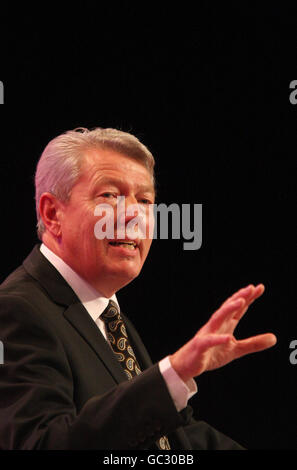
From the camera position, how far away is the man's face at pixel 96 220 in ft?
5.84

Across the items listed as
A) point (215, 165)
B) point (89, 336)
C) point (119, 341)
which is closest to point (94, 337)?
point (89, 336)

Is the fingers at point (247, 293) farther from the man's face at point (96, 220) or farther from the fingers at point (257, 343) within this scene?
the man's face at point (96, 220)

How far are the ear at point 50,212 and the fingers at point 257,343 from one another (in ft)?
2.59

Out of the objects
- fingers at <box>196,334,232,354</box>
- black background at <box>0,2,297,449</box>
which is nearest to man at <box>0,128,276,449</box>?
fingers at <box>196,334,232,354</box>

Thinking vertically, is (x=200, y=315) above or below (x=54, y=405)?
below

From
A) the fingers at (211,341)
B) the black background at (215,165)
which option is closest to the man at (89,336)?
the fingers at (211,341)

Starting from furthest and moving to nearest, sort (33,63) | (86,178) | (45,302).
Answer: (33,63), (86,178), (45,302)

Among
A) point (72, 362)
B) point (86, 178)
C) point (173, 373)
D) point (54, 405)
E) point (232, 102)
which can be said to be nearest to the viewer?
point (173, 373)

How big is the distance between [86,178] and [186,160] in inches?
50.3

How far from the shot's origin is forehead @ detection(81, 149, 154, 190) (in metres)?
1.83

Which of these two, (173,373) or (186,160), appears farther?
(186,160)
